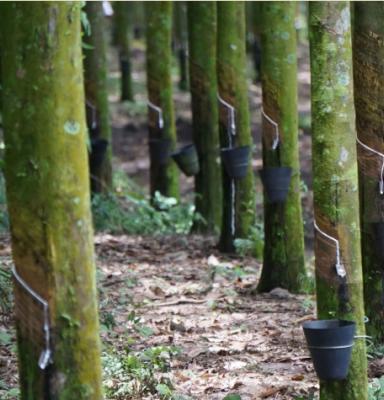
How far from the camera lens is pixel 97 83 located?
13219 mm

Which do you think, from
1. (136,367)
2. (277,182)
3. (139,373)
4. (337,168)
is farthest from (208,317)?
(337,168)

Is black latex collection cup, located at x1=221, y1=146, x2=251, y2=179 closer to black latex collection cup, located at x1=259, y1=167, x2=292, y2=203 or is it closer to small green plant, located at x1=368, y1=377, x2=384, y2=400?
black latex collection cup, located at x1=259, y1=167, x2=292, y2=203

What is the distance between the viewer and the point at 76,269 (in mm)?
4414

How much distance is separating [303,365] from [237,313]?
161 centimetres

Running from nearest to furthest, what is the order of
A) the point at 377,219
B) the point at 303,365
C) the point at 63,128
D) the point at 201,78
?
the point at 63,128
the point at 303,365
the point at 377,219
the point at 201,78

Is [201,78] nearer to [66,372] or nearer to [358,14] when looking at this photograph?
[358,14]

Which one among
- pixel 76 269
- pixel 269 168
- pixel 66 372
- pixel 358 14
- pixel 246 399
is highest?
pixel 358 14

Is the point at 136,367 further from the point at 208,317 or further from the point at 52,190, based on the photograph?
the point at 52,190

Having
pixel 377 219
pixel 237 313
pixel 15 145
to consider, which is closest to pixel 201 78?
pixel 237 313

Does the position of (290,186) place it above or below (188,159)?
below

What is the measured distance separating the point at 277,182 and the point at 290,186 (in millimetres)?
209

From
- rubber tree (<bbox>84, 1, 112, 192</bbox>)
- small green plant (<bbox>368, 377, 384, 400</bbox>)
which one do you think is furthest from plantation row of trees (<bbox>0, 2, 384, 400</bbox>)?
rubber tree (<bbox>84, 1, 112, 192</bbox>)

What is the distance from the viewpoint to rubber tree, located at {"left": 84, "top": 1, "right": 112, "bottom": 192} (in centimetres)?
1283

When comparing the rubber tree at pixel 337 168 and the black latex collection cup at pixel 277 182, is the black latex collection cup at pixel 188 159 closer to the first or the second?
the black latex collection cup at pixel 277 182
